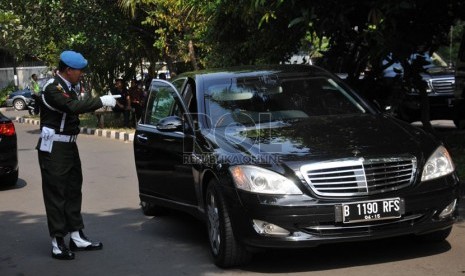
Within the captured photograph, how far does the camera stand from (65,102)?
577cm

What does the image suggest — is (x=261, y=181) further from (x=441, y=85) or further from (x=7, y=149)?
(x=441, y=85)

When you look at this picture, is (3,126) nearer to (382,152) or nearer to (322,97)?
(322,97)

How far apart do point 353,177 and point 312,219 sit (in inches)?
17.0

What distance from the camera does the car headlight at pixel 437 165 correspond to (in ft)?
16.7

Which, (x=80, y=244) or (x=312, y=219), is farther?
(x=80, y=244)

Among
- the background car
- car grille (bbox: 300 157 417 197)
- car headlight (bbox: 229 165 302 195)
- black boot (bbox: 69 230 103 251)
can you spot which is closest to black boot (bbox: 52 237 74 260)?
black boot (bbox: 69 230 103 251)

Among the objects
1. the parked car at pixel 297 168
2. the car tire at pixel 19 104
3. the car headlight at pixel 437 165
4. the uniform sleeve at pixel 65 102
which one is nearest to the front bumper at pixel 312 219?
the parked car at pixel 297 168

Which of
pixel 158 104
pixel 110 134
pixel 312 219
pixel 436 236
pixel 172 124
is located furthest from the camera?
pixel 110 134

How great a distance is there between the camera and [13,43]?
24.4 metres

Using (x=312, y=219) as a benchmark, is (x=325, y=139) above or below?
above

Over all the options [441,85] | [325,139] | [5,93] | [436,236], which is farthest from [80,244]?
[5,93]

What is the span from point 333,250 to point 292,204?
1082 mm

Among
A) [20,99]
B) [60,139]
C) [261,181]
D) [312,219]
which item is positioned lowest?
[312,219]

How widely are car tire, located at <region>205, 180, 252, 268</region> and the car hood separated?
375 millimetres
